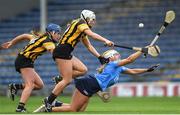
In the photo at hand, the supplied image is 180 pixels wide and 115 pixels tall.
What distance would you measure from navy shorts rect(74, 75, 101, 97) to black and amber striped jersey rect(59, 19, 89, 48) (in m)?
0.74

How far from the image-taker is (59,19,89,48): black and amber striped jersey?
15.4 m

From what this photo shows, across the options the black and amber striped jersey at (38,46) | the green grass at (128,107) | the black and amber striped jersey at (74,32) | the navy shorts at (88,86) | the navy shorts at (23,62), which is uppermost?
the black and amber striped jersey at (74,32)

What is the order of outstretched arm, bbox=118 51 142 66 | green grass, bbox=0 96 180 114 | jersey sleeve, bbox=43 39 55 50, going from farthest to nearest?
green grass, bbox=0 96 180 114 → jersey sleeve, bbox=43 39 55 50 → outstretched arm, bbox=118 51 142 66

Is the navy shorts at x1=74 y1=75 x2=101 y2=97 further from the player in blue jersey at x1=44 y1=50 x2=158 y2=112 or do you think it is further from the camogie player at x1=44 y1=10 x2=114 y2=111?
the camogie player at x1=44 y1=10 x2=114 y2=111

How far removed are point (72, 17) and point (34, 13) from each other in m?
1.90

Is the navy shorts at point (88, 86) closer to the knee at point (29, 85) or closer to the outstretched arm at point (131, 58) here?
the outstretched arm at point (131, 58)

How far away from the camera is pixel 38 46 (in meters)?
16.0

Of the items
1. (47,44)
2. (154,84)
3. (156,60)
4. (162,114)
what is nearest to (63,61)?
(47,44)

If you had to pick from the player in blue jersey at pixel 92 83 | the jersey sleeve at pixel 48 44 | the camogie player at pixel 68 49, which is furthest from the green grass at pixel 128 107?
the jersey sleeve at pixel 48 44

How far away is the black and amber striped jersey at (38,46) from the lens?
15739 mm

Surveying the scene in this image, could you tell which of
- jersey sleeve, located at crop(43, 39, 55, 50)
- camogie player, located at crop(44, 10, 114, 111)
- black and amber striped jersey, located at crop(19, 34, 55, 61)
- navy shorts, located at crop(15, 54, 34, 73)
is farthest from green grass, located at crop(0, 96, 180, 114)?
jersey sleeve, located at crop(43, 39, 55, 50)

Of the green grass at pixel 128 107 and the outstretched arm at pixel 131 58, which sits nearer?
the outstretched arm at pixel 131 58

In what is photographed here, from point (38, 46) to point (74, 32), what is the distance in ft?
2.97

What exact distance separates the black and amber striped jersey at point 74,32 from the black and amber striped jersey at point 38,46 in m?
0.26
